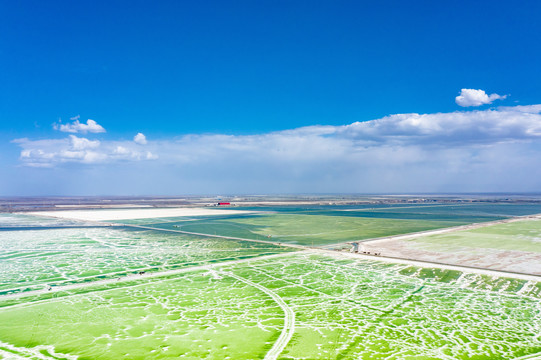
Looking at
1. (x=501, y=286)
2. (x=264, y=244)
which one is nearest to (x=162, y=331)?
(x=501, y=286)

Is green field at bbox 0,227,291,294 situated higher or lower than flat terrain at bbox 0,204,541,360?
higher

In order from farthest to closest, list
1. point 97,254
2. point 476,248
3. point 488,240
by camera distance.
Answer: point 488,240, point 476,248, point 97,254

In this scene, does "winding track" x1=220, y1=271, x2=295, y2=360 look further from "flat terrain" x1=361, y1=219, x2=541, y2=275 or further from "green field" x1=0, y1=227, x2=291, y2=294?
"flat terrain" x1=361, y1=219, x2=541, y2=275

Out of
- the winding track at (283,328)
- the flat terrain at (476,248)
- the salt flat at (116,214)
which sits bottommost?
the winding track at (283,328)

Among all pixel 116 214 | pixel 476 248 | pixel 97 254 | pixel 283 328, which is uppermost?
pixel 116 214

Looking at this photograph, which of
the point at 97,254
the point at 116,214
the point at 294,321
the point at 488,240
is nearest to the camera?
the point at 294,321

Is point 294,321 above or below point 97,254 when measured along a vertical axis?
below

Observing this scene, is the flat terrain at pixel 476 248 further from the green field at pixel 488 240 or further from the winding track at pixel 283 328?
the winding track at pixel 283 328

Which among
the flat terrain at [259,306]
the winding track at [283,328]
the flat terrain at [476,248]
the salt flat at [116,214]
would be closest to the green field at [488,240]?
the flat terrain at [476,248]

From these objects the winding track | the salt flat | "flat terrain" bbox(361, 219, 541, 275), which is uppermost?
the salt flat

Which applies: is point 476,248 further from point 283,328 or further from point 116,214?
point 116,214

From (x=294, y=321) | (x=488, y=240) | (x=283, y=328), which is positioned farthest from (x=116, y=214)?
(x=283, y=328)

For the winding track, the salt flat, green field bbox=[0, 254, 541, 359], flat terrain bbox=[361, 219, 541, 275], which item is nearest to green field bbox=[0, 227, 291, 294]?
green field bbox=[0, 254, 541, 359]
